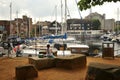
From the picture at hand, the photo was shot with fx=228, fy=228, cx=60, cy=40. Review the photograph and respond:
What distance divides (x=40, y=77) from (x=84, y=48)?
61.8 feet

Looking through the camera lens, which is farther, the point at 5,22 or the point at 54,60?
the point at 5,22

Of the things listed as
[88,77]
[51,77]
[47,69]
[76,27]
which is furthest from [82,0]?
[76,27]

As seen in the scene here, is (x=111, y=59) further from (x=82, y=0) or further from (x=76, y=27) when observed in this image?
(x=76, y=27)

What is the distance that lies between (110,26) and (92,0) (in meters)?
162

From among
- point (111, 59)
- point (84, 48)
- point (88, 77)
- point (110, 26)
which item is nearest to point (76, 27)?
point (110, 26)

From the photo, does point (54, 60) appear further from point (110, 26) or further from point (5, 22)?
point (110, 26)

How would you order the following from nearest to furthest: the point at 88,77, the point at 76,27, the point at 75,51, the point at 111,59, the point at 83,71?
the point at 88,77, the point at 83,71, the point at 111,59, the point at 75,51, the point at 76,27

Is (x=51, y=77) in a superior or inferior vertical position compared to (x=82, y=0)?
inferior

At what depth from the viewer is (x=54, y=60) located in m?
17.0

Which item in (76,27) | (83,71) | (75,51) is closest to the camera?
(83,71)

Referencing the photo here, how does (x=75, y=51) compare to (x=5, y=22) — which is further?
(x=5, y=22)

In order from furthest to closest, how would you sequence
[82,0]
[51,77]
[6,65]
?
[6,65], [51,77], [82,0]

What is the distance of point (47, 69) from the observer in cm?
1645

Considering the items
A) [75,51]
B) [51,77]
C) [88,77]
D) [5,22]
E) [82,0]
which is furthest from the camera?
[5,22]
